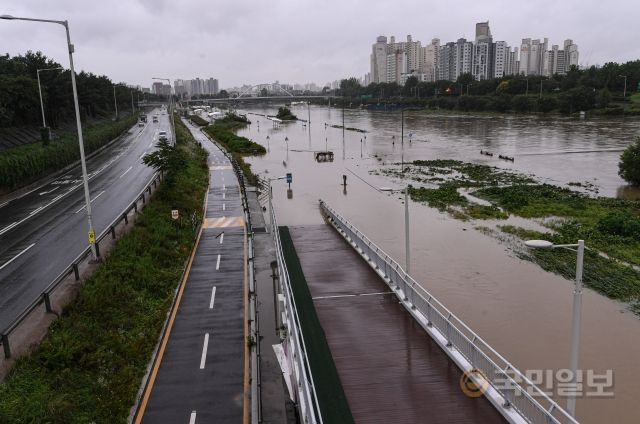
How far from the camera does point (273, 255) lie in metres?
26.1

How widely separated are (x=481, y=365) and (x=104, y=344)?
11124 mm

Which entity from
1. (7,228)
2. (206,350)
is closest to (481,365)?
(206,350)

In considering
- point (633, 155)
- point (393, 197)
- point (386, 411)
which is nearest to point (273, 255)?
point (386, 411)

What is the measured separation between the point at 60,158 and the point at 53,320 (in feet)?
124

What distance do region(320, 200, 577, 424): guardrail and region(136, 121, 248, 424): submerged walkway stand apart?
5451 millimetres

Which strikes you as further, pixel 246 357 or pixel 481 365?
pixel 246 357

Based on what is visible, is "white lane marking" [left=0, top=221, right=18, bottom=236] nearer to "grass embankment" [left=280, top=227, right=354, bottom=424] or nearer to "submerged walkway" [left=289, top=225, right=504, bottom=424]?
"grass embankment" [left=280, top=227, right=354, bottom=424]

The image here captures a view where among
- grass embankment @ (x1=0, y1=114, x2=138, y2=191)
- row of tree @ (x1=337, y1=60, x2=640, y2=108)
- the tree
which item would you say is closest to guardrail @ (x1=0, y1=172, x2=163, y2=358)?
grass embankment @ (x1=0, y1=114, x2=138, y2=191)

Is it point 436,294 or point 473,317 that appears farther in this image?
point 436,294

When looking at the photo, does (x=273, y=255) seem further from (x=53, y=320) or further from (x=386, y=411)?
(x=386, y=411)

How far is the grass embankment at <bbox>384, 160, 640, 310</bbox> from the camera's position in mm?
24969

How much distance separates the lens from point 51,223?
2983 cm

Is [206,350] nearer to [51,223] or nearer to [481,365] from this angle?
[481,365]

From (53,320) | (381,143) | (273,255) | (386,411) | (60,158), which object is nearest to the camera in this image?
(386,411)
